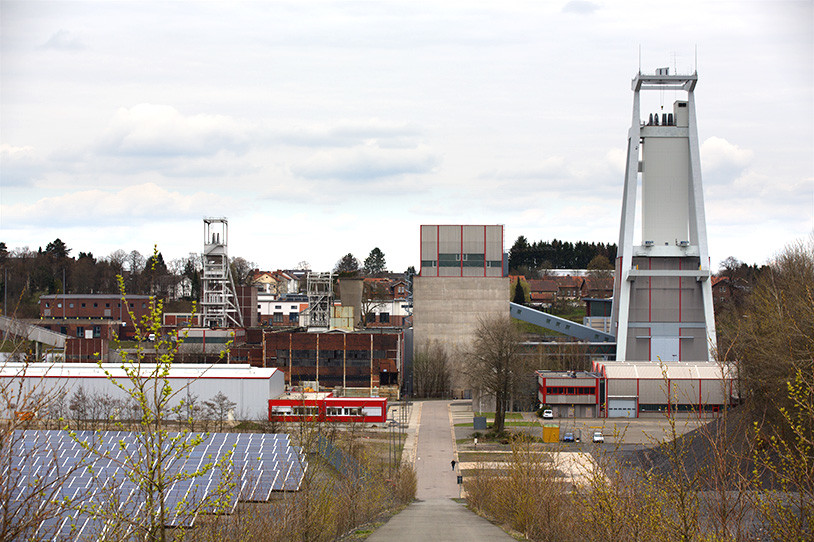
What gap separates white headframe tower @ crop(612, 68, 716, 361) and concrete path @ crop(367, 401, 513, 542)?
16.8 metres

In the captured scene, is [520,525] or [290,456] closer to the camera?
[520,525]

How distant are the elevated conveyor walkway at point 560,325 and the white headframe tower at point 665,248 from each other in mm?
7886

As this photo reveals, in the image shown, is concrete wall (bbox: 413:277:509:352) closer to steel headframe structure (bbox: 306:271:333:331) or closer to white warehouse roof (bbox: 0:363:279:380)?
steel headframe structure (bbox: 306:271:333:331)

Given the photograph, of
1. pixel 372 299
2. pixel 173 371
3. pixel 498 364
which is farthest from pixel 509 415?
pixel 372 299

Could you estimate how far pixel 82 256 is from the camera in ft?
429

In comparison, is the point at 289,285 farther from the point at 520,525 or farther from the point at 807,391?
the point at 807,391

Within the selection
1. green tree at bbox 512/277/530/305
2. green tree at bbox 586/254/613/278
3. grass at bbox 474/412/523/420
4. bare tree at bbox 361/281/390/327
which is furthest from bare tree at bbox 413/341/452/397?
green tree at bbox 586/254/613/278

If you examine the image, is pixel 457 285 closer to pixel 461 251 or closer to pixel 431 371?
pixel 461 251

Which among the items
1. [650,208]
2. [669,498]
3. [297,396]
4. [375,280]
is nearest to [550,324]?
[650,208]

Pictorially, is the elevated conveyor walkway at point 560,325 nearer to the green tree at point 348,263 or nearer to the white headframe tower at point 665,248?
the white headframe tower at point 665,248

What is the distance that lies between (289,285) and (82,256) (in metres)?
45.4

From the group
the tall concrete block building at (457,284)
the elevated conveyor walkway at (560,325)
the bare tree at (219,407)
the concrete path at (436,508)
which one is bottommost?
the concrete path at (436,508)

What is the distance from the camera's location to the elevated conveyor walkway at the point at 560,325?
6869 centimetres

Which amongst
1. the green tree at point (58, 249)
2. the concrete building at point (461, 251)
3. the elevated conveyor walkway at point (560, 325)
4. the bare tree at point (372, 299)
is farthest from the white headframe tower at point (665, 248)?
the green tree at point (58, 249)
